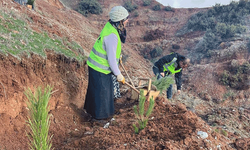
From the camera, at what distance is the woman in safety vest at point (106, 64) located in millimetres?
3666

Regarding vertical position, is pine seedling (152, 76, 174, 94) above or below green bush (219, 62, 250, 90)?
above

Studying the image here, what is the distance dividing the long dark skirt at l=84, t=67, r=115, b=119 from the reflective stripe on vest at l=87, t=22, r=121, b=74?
0.10 m

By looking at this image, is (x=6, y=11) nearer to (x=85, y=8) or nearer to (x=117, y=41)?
(x=117, y=41)

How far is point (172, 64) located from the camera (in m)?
5.63

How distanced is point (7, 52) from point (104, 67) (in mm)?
1526

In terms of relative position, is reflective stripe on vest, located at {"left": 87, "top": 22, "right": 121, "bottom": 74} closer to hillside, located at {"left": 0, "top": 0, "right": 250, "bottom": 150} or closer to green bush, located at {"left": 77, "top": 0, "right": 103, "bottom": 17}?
hillside, located at {"left": 0, "top": 0, "right": 250, "bottom": 150}

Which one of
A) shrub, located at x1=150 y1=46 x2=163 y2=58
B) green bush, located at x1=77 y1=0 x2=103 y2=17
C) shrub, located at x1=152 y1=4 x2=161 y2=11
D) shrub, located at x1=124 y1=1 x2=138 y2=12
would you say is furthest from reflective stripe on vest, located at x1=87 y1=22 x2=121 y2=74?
shrub, located at x1=152 y1=4 x2=161 y2=11

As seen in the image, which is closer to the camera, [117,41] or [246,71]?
[117,41]

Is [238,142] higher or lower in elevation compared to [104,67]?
lower

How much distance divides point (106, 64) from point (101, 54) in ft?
0.68

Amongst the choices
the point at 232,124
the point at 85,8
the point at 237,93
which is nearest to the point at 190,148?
the point at 232,124

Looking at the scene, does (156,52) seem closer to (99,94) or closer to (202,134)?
(99,94)

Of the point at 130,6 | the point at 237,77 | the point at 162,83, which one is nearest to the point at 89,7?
the point at 130,6

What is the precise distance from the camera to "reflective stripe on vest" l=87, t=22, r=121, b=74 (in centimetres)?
370
